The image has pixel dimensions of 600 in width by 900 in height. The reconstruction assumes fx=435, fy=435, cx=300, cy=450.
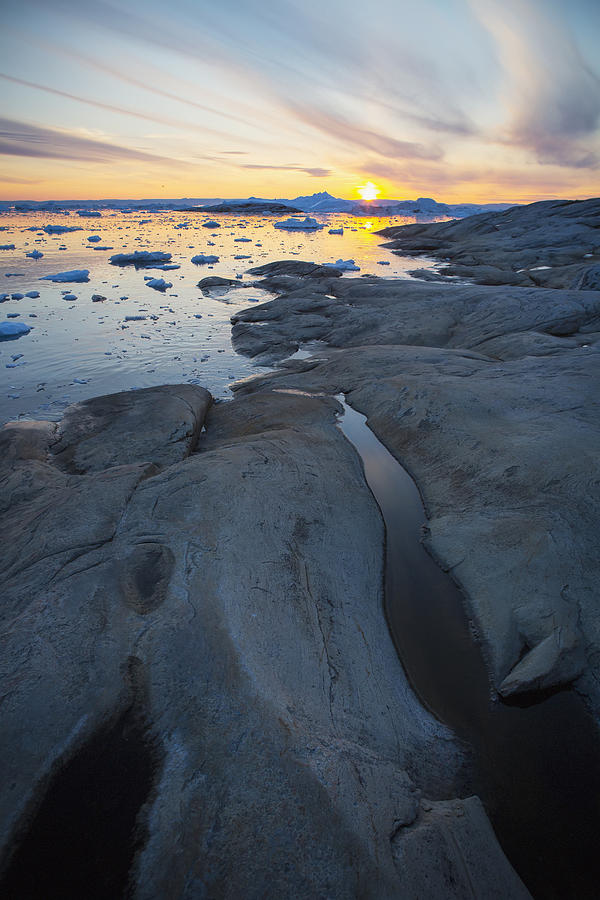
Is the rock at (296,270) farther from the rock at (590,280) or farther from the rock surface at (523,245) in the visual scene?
the rock at (590,280)

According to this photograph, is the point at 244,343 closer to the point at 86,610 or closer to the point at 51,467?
the point at 51,467

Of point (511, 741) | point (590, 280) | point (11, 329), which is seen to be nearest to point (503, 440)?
point (511, 741)

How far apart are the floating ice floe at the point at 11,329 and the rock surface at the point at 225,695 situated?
1038cm

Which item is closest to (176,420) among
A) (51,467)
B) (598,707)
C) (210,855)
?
(51,467)

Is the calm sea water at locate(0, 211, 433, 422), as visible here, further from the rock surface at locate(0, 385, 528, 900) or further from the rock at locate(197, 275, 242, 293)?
the rock surface at locate(0, 385, 528, 900)

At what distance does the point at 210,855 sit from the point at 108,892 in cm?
49

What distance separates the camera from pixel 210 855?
2.20m

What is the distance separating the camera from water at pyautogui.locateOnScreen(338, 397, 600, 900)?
271cm

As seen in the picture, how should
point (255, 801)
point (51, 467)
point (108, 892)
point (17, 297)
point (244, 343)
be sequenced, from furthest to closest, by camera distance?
point (17, 297), point (244, 343), point (51, 467), point (255, 801), point (108, 892)

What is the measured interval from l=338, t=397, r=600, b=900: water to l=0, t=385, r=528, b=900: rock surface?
0.23 meters

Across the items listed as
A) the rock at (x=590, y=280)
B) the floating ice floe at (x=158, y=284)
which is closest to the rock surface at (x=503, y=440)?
the rock at (x=590, y=280)

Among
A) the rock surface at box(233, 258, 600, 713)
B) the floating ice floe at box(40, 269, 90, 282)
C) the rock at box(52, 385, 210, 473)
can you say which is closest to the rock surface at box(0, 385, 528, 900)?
the rock surface at box(233, 258, 600, 713)

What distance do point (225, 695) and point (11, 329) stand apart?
14307mm

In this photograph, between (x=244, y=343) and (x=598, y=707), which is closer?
(x=598, y=707)
